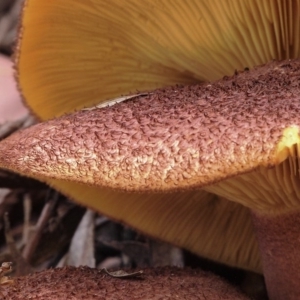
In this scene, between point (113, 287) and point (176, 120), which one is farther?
point (113, 287)

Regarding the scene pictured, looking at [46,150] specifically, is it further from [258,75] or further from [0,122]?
[0,122]

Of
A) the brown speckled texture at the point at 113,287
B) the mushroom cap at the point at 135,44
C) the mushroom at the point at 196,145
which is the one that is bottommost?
the brown speckled texture at the point at 113,287

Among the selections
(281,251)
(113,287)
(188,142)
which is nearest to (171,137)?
(188,142)

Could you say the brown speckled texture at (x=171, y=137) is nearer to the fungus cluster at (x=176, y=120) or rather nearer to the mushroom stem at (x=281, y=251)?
the fungus cluster at (x=176, y=120)

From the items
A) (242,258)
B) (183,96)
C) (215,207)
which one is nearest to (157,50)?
(183,96)

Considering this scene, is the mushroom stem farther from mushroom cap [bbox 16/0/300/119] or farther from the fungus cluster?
mushroom cap [bbox 16/0/300/119]

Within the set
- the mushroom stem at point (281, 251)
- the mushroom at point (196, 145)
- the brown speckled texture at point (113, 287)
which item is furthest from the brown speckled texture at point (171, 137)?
the mushroom stem at point (281, 251)

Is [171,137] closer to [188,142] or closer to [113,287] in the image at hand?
[188,142]
